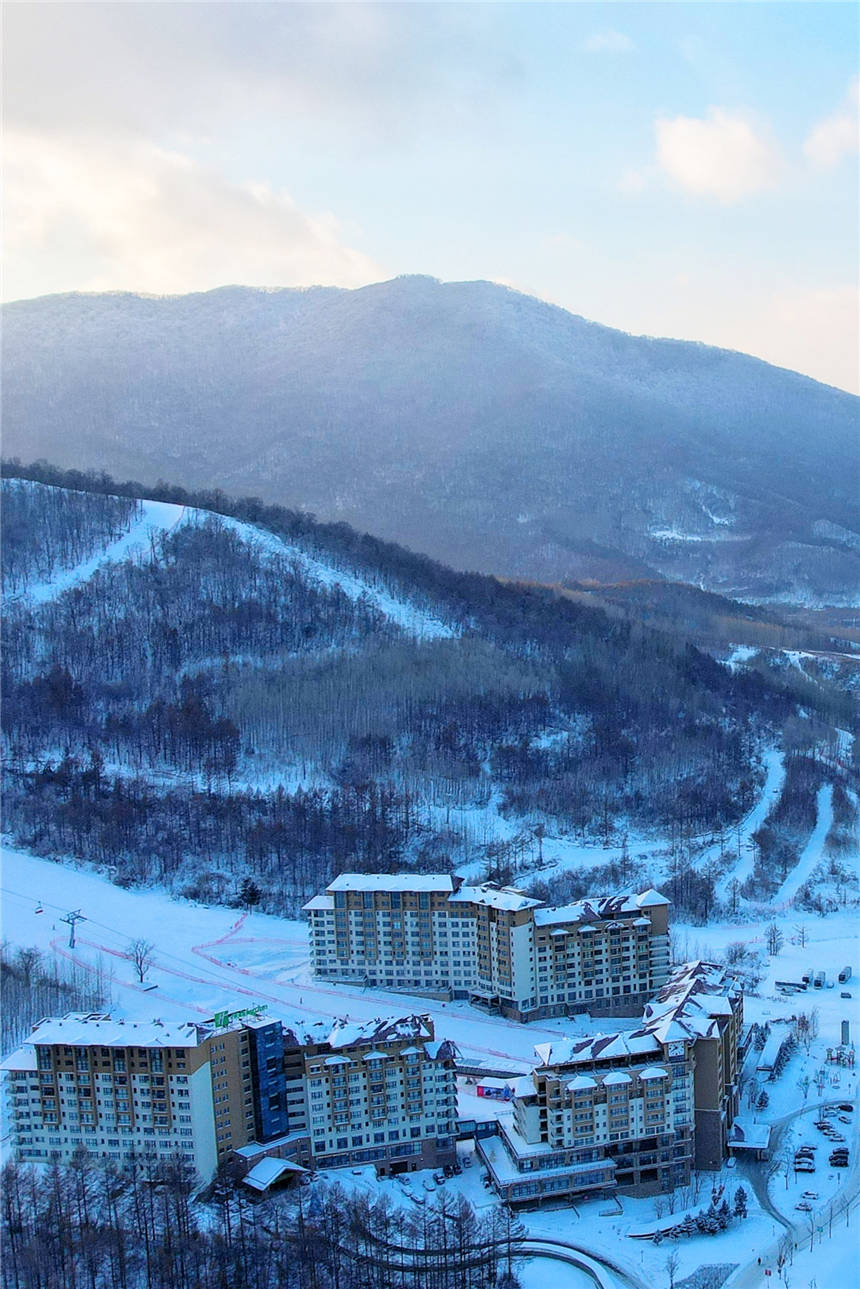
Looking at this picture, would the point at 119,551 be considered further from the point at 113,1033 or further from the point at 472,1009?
the point at 113,1033

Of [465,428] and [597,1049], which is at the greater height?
[465,428]

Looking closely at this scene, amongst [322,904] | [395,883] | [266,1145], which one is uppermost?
[395,883]

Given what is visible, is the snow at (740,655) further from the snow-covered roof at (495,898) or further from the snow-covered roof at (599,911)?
the snow-covered roof at (495,898)

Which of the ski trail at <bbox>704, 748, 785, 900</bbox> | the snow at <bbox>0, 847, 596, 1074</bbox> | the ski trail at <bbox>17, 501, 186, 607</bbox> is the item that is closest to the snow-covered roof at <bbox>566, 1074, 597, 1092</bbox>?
the snow at <bbox>0, 847, 596, 1074</bbox>

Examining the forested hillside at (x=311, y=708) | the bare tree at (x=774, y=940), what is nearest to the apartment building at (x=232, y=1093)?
the bare tree at (x=774, y=940)

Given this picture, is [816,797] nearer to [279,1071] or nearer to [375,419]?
[279,1071]

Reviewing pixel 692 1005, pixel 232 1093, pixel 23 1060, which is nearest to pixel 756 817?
pixel 692 1005
